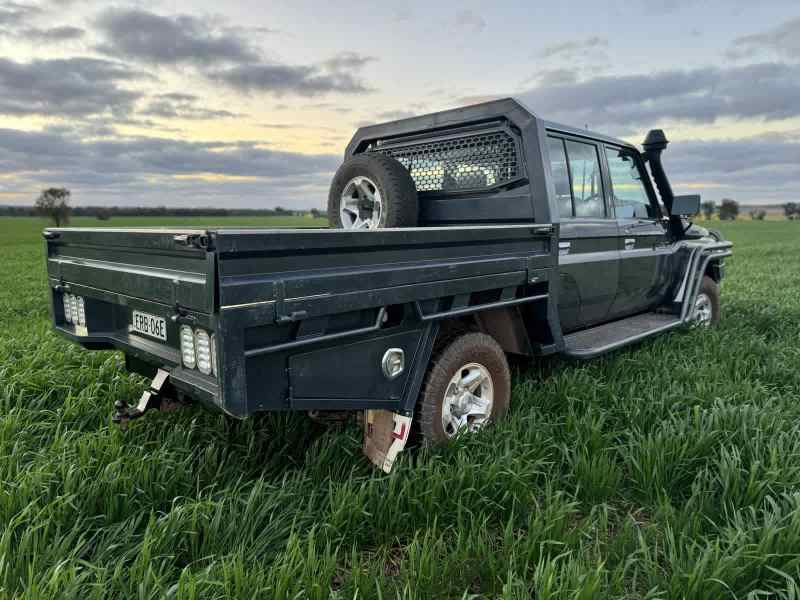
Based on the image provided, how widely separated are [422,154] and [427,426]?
7.79 ft

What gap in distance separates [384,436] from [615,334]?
254 cm

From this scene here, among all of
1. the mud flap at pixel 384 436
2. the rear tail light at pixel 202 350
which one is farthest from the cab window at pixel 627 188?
the rear tail light at pixel 202 350

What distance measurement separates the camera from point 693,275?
18.5 ft

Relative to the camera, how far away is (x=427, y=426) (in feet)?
9.61

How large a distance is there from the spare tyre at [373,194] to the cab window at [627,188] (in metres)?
1.94

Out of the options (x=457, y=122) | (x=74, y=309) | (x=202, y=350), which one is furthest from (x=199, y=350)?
(x=457, y=122)

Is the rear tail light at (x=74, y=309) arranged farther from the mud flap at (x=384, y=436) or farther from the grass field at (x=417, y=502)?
the mud flap at (x=384, y=436)

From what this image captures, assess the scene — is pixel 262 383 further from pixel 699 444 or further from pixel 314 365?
pixel 699 444

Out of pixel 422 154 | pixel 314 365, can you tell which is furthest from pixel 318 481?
pixel 422 154

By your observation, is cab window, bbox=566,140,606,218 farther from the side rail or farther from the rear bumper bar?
the rear bumper bar

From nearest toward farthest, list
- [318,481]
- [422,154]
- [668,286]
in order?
[318,481] < [422,154] < [668,286]

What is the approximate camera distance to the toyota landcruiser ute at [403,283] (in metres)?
2.27

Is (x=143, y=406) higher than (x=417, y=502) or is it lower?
higher

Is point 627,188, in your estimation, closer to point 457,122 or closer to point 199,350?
point 457,122
